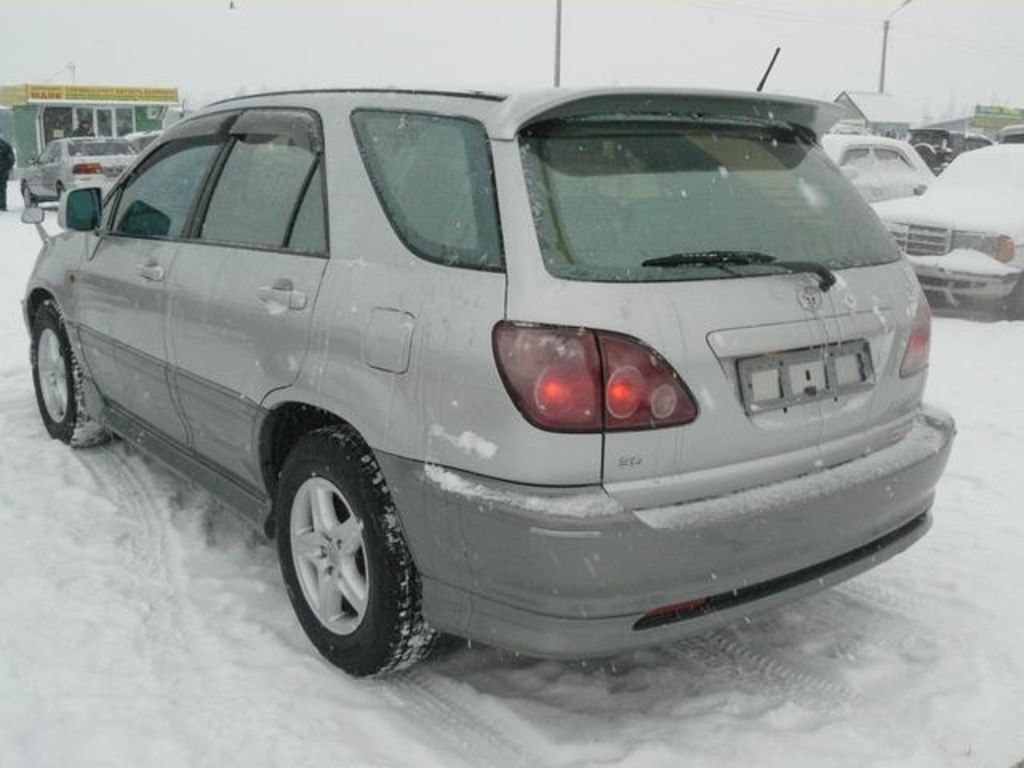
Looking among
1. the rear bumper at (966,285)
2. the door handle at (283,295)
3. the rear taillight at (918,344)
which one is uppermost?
the door handle at (283,295)

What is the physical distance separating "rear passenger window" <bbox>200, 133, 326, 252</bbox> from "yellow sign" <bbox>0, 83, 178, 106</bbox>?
35227 mm

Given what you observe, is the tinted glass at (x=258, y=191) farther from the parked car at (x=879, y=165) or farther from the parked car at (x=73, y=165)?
the parked car at (x=73, y=165)

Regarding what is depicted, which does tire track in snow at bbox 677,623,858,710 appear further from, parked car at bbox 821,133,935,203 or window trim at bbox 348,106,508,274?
parked car at bbox 821,133,935,203

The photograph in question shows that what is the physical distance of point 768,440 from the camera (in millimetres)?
2576

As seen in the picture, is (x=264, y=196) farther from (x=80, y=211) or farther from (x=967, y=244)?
(x=967, y=244)

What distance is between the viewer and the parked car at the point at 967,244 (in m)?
9.19

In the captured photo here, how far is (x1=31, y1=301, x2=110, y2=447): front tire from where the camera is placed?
500cm

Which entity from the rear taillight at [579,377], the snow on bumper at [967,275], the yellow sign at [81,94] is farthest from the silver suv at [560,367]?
the yellow sign at [81,94]

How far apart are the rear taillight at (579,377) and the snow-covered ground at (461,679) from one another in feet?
3.11

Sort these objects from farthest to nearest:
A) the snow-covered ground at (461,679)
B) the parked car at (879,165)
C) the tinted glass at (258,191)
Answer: the parked car at (879,165), the tinted glass at (258,191), the snow-covered ground at (461,679)

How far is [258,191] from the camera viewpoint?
3436mm

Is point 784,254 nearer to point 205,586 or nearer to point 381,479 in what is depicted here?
point 381,479

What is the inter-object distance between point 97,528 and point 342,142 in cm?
206

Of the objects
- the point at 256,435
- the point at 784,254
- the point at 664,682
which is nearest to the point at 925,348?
the point at 784,254
